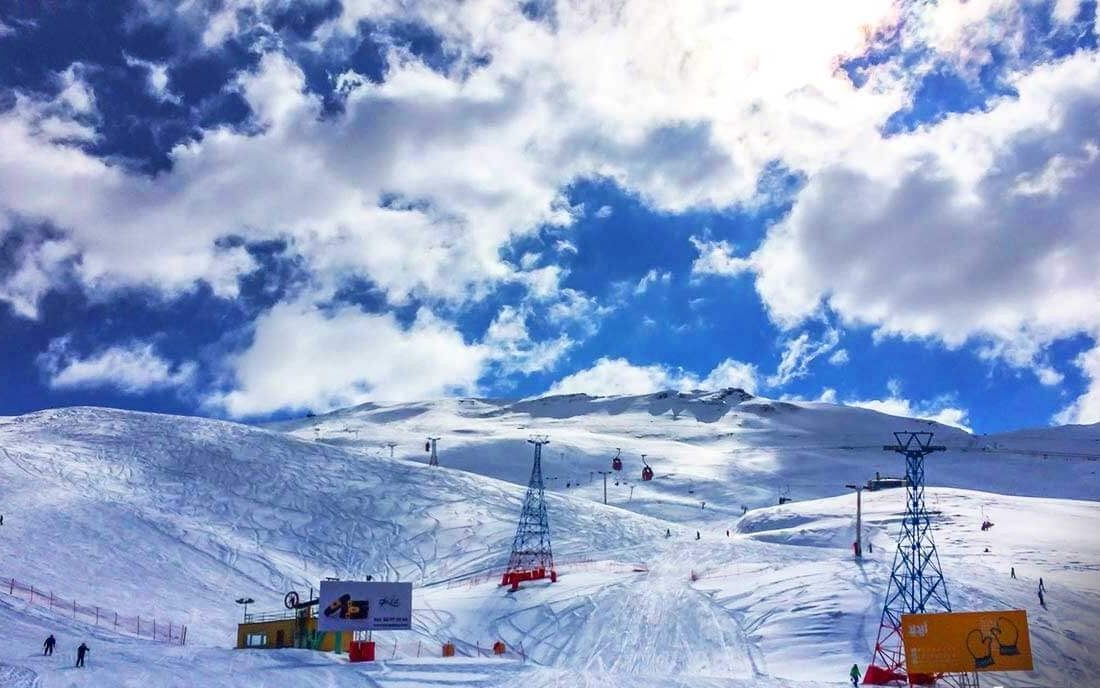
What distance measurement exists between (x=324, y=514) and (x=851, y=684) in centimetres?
4856

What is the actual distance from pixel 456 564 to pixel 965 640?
38647 millimetres

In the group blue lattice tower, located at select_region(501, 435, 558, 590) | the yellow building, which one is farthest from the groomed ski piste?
the yellow building

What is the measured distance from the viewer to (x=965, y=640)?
35500 mm

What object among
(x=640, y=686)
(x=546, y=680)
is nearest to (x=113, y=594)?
(x=546, y=680)

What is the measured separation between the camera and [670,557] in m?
68.8

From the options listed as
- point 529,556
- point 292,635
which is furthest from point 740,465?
point 292,635

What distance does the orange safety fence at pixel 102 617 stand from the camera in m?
42.2

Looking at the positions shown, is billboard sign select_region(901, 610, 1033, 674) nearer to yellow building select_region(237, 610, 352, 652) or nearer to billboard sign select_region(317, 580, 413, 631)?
billboard sign select_region(317, 580, 413, 631)

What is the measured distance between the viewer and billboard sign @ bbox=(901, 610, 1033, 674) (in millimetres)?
35344

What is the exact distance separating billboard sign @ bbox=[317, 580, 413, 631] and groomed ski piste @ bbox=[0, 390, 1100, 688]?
69.6 inches

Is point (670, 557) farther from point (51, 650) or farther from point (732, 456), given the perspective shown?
point (732, 456)

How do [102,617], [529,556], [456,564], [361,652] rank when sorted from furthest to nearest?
[456,564]
[529,556]
[102,617]
[361,652]

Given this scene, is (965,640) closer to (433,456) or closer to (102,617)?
(102,617)

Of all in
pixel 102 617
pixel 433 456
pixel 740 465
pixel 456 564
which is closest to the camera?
pixel 102 617
